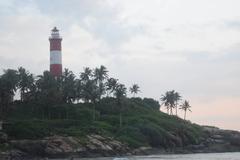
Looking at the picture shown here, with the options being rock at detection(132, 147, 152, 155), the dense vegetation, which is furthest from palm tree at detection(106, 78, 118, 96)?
rock at detection(132, 147, 152, 155)

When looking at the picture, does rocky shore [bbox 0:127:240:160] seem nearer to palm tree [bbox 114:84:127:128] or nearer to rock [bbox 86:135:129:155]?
rock [bbox 86:135:129:155]

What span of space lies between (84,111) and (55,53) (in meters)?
21.7

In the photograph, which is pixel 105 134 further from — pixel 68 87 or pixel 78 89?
pixel 68 87

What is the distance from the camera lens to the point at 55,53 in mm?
179375

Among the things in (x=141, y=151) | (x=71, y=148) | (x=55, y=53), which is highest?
(x=55, y=53)

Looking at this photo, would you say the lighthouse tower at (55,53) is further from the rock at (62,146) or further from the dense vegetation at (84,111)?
the rock at (62,146)

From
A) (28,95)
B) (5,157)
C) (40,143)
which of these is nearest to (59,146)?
(40,143)

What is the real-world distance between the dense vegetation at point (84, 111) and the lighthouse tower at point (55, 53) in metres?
2.65

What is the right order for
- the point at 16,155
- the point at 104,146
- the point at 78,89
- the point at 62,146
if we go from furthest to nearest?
1. the point at 78,89
2. the point at 104,146
3. the point at 62,146
4. the point at 16,155

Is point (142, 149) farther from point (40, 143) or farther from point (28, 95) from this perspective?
point (28, 95)

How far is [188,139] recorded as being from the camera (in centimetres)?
17038

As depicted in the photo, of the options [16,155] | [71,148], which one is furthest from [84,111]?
[16,155]

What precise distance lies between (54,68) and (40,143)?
48.4 meters

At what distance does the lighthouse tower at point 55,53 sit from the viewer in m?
179
